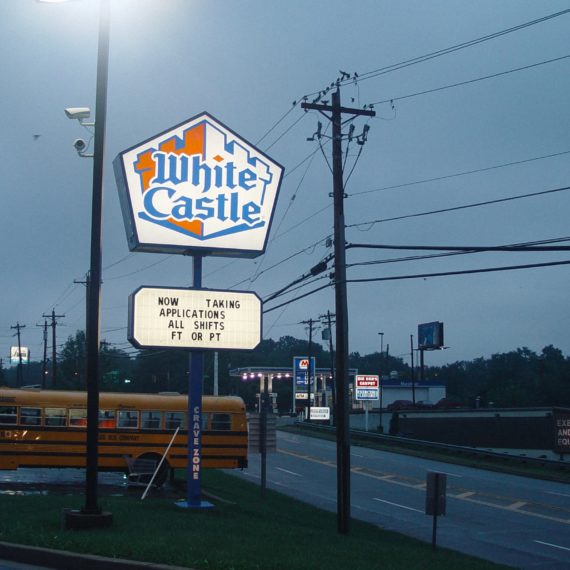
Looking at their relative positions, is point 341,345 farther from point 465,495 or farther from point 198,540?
point 465,495

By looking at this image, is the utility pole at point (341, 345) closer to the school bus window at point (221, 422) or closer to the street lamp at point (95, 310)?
the street lamp at point (95, 310)

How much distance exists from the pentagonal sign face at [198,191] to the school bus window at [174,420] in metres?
10.8

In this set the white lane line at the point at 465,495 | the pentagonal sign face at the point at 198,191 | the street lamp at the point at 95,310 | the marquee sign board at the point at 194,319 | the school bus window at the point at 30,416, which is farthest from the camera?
the white lane line at the point at 465,495

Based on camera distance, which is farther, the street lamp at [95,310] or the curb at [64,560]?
the street lamp at [95,310]

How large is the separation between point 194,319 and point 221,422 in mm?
11738

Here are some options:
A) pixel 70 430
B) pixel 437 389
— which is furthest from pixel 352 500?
pixel 437 389

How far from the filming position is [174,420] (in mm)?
30547

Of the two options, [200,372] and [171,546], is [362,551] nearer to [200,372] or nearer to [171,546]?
[171,546]

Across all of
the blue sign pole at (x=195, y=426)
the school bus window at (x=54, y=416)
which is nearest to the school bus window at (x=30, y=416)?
the school bus window at (x=54, y=416)

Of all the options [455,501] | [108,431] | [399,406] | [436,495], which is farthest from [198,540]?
[399,406]

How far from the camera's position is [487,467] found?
160ft

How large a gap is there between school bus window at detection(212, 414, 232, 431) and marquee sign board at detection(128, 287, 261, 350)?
36.1 feet

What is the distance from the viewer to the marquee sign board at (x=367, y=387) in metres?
89.1

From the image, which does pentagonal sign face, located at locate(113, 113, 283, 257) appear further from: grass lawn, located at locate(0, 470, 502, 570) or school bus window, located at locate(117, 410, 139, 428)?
school bus window, located at locate(117, 410, 139, 428)
